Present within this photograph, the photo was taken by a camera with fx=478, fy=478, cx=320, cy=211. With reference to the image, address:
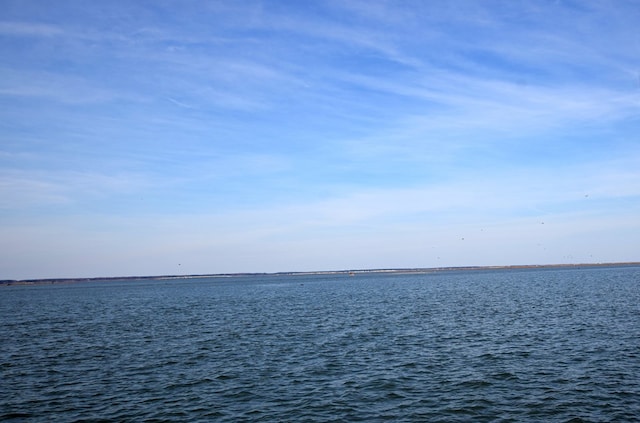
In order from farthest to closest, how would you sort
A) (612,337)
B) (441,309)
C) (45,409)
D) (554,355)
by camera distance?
(441,309), (612,337), (554,355), (45,409)

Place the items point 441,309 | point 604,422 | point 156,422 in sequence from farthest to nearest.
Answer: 1. point 441,309
2. point 156,422
3. point 604,422

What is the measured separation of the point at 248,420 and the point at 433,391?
11.1 metres

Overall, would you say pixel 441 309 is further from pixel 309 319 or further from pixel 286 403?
pixel 286 403

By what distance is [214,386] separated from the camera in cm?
3114

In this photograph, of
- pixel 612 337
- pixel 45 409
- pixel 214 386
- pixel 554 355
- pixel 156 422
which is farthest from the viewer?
pixel 612 337

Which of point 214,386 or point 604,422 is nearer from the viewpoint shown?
point 604,422

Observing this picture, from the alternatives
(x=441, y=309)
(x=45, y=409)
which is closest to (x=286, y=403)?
(x=45, y=409)

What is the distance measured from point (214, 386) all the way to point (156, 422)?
23.1 feet

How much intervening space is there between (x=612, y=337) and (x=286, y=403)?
108ft

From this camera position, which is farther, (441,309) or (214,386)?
(441,309)

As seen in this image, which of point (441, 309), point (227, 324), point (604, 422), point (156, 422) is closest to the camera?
point (604, 422)

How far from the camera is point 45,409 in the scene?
88.6 feet

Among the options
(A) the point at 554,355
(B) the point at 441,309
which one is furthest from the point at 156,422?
(B) the point at 441,309

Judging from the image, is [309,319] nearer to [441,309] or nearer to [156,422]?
[441,309]
